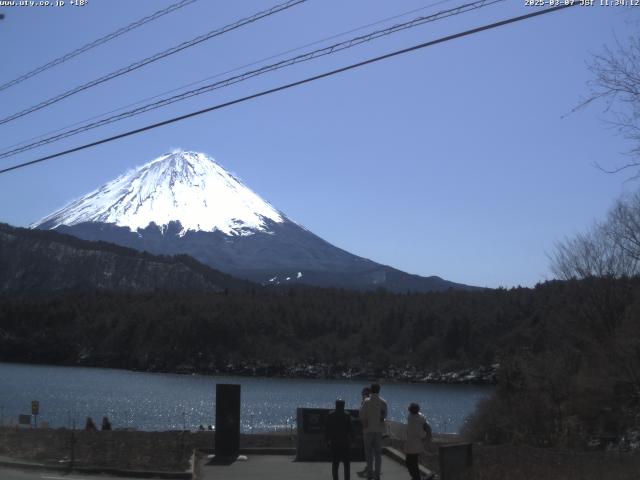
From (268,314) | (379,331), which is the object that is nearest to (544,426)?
(379,331)

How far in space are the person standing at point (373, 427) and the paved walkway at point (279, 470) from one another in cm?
135

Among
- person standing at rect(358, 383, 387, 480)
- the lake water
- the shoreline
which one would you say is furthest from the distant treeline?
person standing at rect(358, 383, 387, 480)

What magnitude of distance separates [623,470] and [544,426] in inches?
494

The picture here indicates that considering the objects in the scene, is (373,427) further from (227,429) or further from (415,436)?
(227,429)

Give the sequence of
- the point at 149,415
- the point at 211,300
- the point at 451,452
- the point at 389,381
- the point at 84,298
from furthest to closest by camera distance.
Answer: the point at 84,298 < the point at 211,300 < the point at 389,381 < the point at 149,415 < the point at 451,452

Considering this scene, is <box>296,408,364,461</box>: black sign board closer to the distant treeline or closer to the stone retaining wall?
the stone retaining wall

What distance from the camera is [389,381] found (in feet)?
447

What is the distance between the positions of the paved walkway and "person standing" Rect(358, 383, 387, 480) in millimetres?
1354

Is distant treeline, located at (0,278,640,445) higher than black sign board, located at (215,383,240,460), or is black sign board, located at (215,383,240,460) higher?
distant treeline, located at (0,278,640,445)

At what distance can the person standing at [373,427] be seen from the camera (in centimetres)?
1432

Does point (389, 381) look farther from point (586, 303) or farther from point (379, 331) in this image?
point (586, 303)

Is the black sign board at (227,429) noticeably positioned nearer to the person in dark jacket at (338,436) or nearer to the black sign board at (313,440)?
the black sign board at (313,440)

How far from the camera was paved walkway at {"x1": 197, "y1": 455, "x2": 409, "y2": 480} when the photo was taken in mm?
16078

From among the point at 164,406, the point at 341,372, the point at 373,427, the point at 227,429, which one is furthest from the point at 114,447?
the point at 341,372
